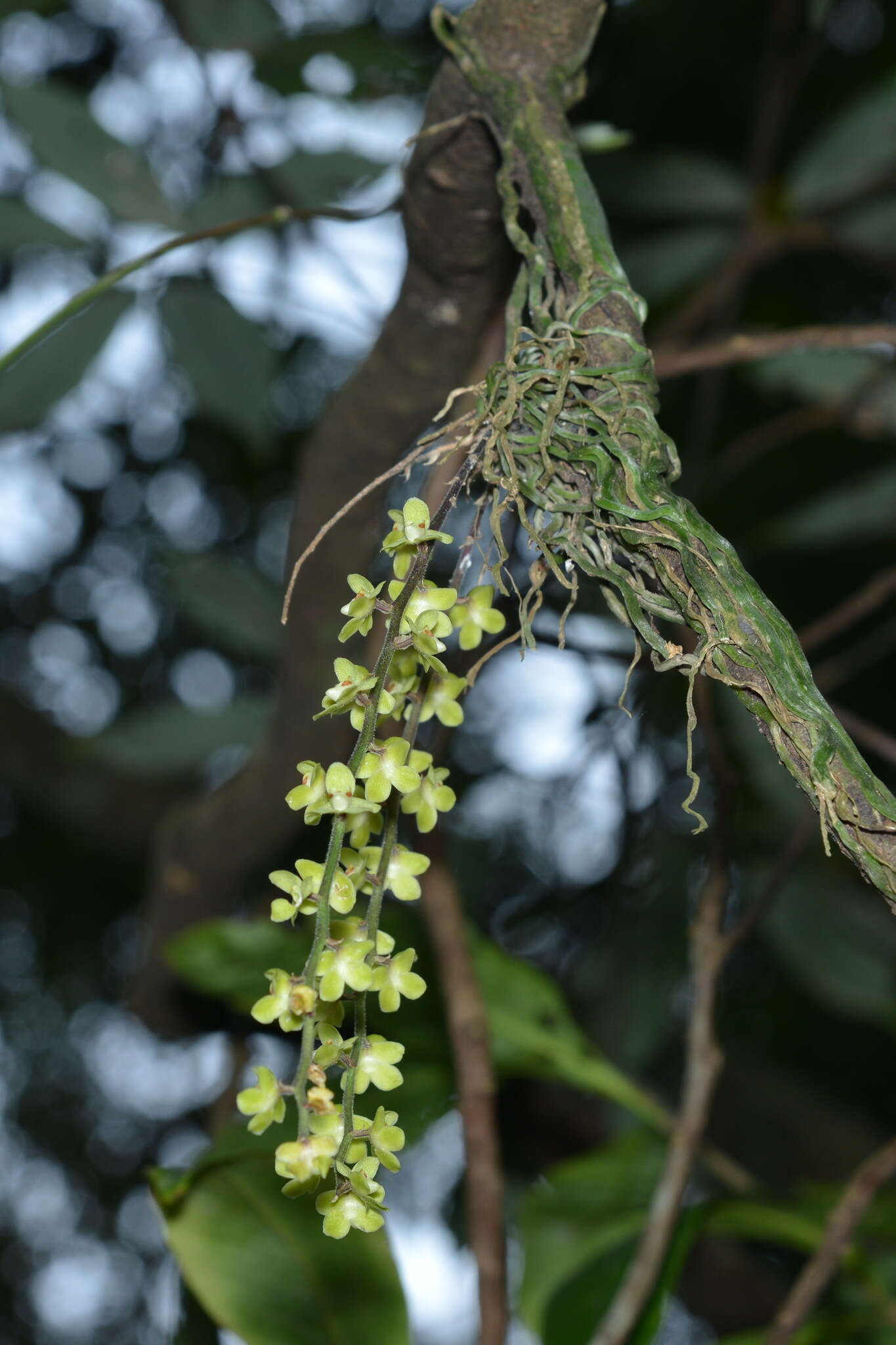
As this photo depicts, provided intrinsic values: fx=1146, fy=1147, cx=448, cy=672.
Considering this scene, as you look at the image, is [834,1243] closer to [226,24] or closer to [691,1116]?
[691,1116]

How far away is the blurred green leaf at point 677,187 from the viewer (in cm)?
131

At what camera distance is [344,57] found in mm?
999

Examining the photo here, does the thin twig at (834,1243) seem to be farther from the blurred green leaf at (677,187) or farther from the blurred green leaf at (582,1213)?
the blurred green leaf at (677,187)

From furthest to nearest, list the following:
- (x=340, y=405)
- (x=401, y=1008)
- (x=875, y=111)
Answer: (x=875, y=111)
(x=401, y=1008)
(x=340, y=405)

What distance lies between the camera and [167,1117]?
8.00ft

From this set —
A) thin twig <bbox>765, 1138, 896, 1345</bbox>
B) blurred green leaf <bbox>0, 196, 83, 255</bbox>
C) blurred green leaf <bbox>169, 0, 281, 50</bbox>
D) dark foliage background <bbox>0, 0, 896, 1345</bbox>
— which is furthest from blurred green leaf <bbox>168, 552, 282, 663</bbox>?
thin twig <bbox>765, 1138, 896, 1345</bbox>

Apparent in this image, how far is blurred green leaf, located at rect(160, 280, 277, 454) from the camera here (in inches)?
41.2

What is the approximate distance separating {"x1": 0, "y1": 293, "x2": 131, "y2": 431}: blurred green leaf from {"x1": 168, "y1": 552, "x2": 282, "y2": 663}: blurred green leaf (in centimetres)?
51

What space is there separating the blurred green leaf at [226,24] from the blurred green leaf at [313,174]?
11 cm

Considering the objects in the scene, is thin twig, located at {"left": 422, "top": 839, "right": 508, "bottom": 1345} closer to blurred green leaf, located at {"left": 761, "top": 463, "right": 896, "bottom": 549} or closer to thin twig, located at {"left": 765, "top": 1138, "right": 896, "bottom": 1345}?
thin twig, located at {"left": 765, "top": 1138, "right": 896, "bottom": 1345}

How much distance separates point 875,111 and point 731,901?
3.54ft

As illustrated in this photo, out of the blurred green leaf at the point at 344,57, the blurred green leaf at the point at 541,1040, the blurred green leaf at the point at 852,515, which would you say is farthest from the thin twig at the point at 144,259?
the blurred green leaf at the point at 852,515

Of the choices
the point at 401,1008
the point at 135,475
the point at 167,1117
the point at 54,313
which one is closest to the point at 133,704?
the point at 135,475

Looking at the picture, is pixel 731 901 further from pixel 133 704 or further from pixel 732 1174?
pixel 133 704
